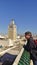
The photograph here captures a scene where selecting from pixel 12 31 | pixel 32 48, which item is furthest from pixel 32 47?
pixel 12 31

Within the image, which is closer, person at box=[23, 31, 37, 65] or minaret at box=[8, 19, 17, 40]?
person at box=[23, 31, 37, 65]

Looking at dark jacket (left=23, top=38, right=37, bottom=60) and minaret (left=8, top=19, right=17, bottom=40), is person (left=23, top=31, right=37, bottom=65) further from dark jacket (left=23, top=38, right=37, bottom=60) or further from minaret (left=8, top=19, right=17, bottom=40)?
minaret (left=8, top=19, right=17, bottom=40)

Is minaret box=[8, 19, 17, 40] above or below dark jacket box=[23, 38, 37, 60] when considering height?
above

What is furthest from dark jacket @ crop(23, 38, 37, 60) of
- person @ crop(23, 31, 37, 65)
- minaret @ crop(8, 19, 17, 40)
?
minaret @ crop(8, 19, 17, 40)

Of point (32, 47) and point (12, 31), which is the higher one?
point (12, 31)

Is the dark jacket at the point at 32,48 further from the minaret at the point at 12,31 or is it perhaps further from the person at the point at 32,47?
the minaret at the point at 12,31

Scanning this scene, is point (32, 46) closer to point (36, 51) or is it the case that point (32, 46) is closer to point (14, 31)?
point (36, 51)

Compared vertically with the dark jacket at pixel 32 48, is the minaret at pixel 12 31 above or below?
above

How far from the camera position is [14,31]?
7831 cm

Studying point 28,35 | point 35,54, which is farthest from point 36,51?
point 28,35

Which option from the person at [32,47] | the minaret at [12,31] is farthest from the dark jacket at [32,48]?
the minaret at [12,31]

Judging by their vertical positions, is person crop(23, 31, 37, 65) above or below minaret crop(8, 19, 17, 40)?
below

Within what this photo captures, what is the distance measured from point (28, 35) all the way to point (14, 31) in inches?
2881

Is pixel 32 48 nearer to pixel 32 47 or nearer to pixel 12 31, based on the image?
pixel 32 47
